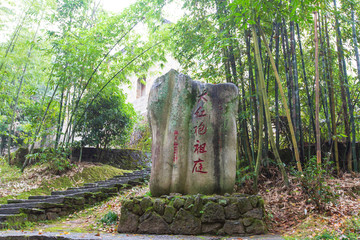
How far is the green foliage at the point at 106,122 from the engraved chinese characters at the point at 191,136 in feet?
16.1

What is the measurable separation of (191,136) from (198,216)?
1.13 metres

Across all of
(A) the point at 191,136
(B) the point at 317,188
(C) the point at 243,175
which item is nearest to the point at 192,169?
(A) the point at 191,136

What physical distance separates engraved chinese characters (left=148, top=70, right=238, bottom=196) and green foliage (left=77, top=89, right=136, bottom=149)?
193 inches

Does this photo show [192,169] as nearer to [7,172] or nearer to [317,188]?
[317,188]

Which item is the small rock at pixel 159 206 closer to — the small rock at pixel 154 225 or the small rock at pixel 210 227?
the small rock at pixel 154 225

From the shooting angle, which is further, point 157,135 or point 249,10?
point 157,135

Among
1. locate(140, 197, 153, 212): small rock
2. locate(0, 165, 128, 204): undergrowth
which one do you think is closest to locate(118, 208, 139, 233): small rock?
locate(140, 197, 153, 212): small rock

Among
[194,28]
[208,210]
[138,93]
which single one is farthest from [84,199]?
[138,93]

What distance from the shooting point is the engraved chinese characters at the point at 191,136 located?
3758 millimetres

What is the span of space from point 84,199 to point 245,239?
3.81m

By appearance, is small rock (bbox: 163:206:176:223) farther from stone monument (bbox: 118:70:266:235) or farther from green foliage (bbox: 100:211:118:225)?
green foliage (bbox: 100:211:118:225)

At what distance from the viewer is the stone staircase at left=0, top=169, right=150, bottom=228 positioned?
14.2 feet

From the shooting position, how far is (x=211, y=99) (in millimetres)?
4043

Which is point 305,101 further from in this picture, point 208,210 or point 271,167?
point 208,210
